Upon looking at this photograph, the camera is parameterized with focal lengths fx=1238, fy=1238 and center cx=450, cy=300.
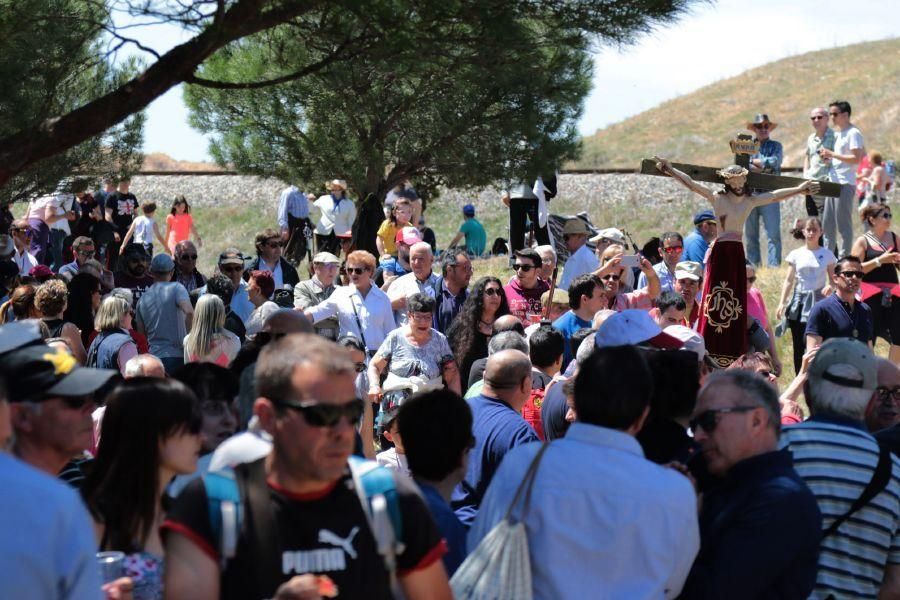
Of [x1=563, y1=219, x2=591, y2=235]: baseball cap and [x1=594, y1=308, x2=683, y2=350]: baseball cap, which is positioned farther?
[x1=563, y1=219, x2=591, y2=235]: baseball cap

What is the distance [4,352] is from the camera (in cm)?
352

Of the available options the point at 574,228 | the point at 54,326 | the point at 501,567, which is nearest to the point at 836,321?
the point at 574,228

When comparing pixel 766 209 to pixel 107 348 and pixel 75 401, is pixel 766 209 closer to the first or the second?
pixel 107 348

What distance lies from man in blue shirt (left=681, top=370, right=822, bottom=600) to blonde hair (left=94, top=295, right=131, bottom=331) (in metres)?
4.96

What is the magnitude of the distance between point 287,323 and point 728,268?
5.80 meters

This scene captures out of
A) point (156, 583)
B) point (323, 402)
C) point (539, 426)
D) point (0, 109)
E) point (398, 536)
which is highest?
point (0, 109)

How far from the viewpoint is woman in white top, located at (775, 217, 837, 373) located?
1306 cm

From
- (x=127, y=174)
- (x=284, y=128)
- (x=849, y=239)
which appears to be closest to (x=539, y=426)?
(x=127, y=174)

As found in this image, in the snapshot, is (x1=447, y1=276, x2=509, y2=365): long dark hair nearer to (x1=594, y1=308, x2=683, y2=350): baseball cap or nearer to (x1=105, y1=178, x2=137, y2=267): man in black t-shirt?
(x1=594, y1=308, x2=683, y2=350): baseball cap

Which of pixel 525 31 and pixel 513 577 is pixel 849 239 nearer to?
pixel 525 31

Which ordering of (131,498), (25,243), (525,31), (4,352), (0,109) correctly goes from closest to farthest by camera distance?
(4,352) < (131,498) < (525,31) < (0,109) < (25,243)

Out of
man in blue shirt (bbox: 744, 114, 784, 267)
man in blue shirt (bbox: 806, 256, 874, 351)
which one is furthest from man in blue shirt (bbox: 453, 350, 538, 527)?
man in blue shirt (bbox: 744, 114, 784, 267)

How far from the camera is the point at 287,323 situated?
5.94 metres

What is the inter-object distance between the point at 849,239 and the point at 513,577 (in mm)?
15154
